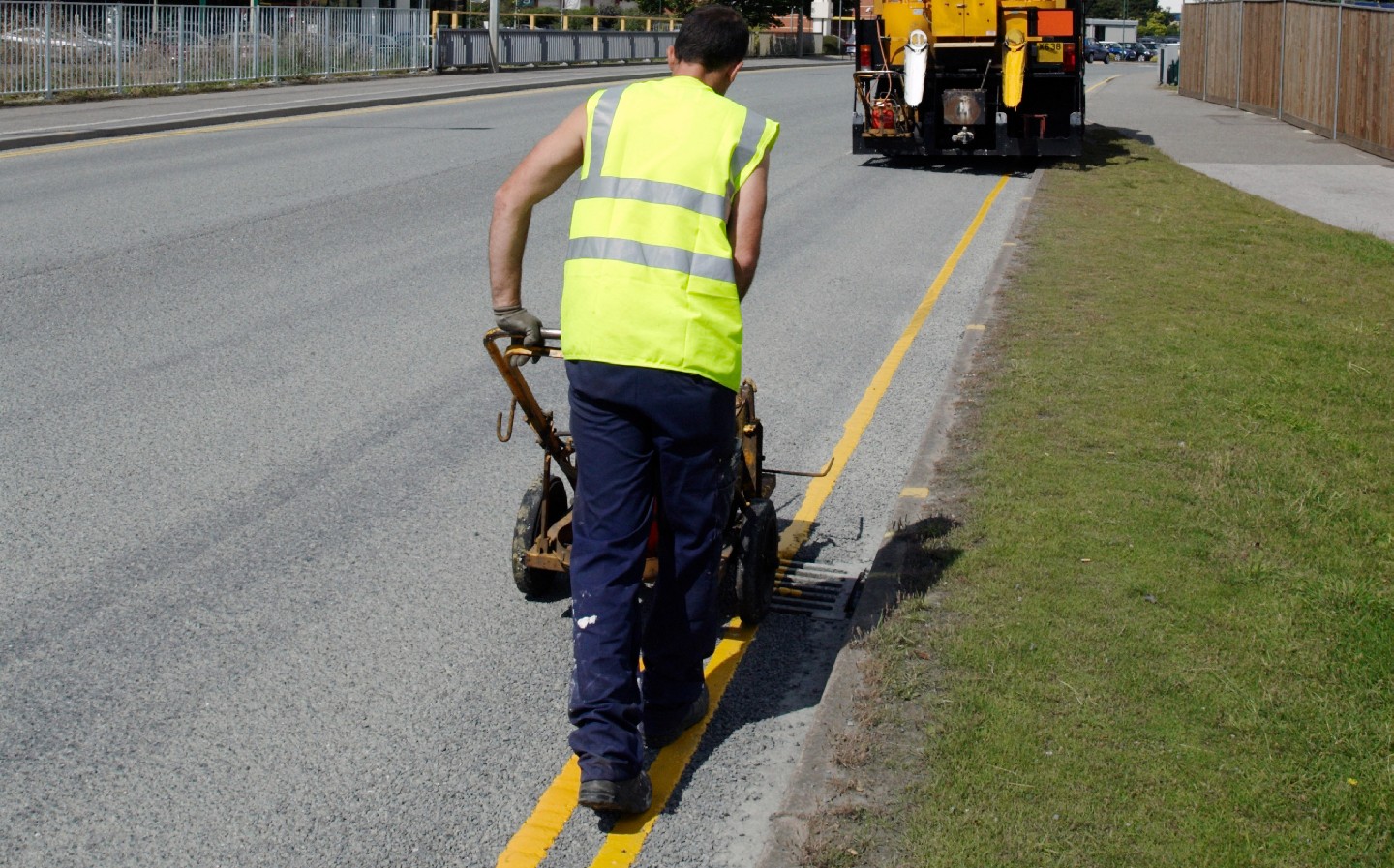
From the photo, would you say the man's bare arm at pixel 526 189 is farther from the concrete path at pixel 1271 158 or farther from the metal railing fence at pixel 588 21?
the metal railing fence at pixel 588 21

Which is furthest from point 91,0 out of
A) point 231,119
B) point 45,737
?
point 45,737

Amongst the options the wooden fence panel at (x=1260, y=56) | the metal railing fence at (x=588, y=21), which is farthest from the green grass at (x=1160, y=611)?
the metal railing fence at (x=588, y=21)

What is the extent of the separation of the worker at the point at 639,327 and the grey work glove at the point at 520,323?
0.70 feet

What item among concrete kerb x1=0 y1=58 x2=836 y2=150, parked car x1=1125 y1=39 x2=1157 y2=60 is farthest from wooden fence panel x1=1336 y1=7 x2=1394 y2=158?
parked car x1=1125 y1=39 x2=1157 y2=60

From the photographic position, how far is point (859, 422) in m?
7.72

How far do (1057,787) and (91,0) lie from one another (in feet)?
82.9

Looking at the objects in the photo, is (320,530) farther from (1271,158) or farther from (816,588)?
(1271,158)

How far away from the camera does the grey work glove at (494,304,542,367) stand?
423 cm

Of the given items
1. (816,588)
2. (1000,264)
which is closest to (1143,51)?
(1000,264)

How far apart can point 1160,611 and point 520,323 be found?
2.25 m

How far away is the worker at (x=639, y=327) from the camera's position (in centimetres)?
385

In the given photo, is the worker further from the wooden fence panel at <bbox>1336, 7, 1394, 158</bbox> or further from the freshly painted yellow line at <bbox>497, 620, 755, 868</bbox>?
the wooden fence panel at <bbox>1336, 7, 1394, 158</bbox>

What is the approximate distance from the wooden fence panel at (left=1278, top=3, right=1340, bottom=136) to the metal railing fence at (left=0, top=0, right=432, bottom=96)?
18780 mm

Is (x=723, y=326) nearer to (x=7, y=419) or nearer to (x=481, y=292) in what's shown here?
(x=7, y=419)
